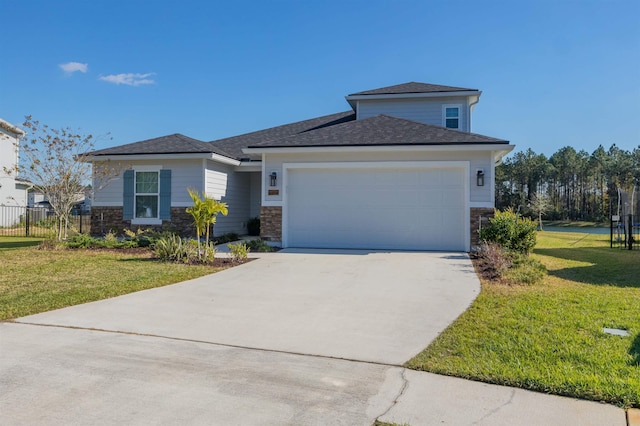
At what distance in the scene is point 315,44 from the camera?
51.8 ft

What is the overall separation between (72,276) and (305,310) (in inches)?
211

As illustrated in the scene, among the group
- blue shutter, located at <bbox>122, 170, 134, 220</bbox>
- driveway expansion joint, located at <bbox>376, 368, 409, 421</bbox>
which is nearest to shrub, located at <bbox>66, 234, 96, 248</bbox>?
blue shutter, located at <bbox>122, 170, 134, 220</bbox>

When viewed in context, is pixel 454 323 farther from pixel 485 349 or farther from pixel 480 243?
pixel 480 243

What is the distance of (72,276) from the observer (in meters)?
8.39

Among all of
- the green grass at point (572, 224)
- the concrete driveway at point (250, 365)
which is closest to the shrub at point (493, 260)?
the concrete driveway at point (250, 365)

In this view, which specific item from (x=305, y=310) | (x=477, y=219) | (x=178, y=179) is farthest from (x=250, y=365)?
(x=178, y=179)

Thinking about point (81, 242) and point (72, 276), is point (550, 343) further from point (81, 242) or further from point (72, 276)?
point (81, 242)

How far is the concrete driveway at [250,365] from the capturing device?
117 inches

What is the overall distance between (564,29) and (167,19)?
1232cm

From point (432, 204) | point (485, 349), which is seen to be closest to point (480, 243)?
point (432, 204)

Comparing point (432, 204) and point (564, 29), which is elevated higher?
point (564, 29)

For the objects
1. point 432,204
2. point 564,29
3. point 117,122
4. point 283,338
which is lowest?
point 283,338

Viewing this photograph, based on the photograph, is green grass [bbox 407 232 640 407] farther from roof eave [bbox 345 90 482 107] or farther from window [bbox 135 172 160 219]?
window [bbox 135 172 160 219]

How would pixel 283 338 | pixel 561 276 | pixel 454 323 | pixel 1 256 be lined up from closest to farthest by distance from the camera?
pixel 283 338
pixel 454 323
pixel 561 276
pixel 1 256
